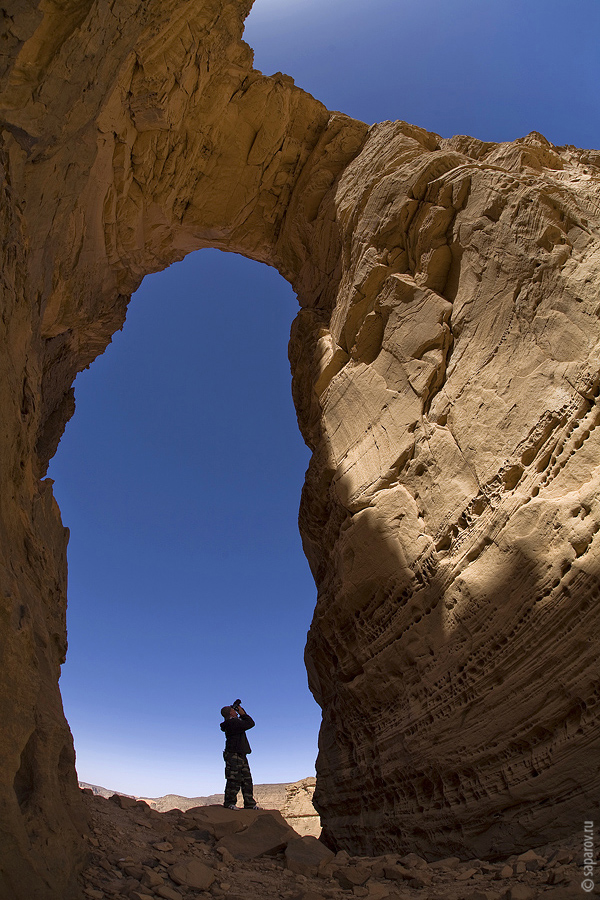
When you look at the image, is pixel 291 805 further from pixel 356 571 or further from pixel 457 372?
pixel 457 372

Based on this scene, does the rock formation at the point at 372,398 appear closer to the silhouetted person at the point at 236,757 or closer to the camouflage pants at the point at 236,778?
the camouflage pants at the point at 236,778

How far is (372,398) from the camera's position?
10977 mm

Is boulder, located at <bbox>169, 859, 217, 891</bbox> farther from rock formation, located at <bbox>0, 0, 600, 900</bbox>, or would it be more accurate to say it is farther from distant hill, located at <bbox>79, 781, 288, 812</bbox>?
distant hill, located at <bbox>79, 781, 288, 812</bbox>

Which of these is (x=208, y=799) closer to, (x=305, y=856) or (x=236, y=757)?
(x=236, y=757)

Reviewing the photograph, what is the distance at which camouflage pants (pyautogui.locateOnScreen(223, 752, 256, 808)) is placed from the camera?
1182 centimetres

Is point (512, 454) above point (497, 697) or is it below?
above

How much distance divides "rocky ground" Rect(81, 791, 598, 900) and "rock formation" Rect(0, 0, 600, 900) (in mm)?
601

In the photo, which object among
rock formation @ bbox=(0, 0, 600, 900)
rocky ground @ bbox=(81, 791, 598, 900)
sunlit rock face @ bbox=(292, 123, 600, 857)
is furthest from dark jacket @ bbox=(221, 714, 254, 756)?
rocky ground @ bbox=(81, 791, 598, 900)

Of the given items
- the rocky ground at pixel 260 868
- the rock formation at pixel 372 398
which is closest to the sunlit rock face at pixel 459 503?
the rock formation at pixel 372 398

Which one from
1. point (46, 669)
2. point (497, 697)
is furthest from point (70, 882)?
point (497, 697)

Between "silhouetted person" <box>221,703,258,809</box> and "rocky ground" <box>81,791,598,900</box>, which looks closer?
"rocky ground" <box>81,791,598,900</box>

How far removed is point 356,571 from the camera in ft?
33.2

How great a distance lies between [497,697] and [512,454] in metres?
3.43

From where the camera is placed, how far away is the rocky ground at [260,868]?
5223mm
